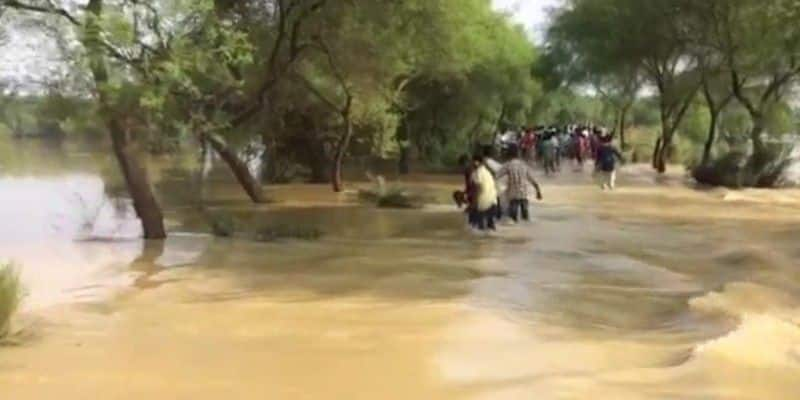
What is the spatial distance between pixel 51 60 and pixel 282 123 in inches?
790

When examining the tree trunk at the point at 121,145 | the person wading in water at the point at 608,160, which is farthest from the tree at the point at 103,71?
the person wading in water at the point at 608,160

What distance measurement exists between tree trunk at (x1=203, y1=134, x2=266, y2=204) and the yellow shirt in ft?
24.1

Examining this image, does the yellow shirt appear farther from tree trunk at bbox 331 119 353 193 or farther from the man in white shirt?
tree trunk at bbox 331 119 353 193

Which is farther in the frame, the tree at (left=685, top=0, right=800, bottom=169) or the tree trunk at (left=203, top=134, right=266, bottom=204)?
the tree at (left=685, top=0, right=800, bottom=169)

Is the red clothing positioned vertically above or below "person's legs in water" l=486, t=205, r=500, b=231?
above

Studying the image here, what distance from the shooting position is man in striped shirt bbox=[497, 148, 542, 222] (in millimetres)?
21125

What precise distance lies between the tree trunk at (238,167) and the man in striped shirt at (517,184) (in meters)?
6.98

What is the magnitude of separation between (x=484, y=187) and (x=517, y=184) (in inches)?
91.8

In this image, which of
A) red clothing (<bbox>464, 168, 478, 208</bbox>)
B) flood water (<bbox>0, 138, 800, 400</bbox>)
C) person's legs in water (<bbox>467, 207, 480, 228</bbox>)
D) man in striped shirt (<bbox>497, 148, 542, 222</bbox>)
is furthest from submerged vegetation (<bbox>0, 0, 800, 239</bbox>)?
man in striped shirt (<bbox>497, 148, 542, 222</bbox>)

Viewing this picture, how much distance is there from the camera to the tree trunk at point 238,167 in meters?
25.2

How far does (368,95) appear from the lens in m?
31.3

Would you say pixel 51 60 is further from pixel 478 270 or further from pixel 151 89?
pixel 478 270

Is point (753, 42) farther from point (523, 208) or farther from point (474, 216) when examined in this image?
point (474, 216)

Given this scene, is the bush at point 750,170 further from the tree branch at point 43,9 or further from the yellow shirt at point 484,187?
the tree branch at point 43,9
